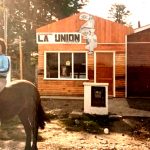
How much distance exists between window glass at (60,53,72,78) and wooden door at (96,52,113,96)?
1.74 m

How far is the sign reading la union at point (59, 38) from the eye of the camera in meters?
20.9

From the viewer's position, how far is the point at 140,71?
21359 mm

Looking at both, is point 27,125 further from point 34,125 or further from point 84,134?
point 84,134

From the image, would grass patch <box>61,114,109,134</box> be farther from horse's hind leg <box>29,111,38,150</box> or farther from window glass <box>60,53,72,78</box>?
window glass <box>60,53,72,78</box>

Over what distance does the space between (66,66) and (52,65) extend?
893mm

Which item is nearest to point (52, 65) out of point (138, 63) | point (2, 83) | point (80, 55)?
point (80, 55)

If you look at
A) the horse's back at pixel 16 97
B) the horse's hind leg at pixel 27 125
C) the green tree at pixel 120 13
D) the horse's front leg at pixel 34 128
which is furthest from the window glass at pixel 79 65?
the green tree at pixel 120 13

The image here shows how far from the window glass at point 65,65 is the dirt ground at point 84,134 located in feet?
22.4

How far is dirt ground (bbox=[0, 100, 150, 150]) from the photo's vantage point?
904 centimetres

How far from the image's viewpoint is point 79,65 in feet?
69.3

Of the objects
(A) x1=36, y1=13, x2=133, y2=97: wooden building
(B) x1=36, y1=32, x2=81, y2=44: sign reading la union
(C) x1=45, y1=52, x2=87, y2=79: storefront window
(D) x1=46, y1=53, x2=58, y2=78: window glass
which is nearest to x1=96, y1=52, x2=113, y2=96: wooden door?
(A) x1=36, y1=13, x2=133, y2=97: wooden building

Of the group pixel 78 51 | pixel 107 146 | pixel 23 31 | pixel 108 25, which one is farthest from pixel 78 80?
pixel 23 31

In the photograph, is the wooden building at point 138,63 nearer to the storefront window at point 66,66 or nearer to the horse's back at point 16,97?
the storefront window at point 66,66

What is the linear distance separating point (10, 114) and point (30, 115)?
0.47 meters
